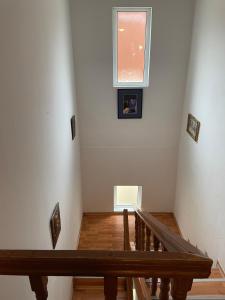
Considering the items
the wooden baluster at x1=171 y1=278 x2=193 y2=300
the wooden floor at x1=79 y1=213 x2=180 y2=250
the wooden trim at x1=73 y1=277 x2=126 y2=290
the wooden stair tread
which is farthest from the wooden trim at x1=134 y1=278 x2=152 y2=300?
the wooden floor at x1=79 y1=213 x2=180 y2=250

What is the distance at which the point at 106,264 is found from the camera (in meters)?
0.84

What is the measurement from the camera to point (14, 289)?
1.75 metres

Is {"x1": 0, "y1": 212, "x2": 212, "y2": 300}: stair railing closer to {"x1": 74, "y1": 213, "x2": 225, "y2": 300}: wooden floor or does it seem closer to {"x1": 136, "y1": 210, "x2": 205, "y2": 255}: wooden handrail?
{"x1": 136, "y1": 210, "x2": 205, "y2": 255}: wooden handrail

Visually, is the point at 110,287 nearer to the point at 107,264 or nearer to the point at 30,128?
the point at 107,264

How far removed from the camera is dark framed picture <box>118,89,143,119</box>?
4.79 metres

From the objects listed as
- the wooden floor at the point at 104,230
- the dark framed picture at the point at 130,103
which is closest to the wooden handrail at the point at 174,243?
the dark framed picture at the point at 130,103

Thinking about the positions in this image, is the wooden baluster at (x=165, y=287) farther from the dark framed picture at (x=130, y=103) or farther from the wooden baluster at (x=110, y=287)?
the dark framed picture at (x=130, y=103)

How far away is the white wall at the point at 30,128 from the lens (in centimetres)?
168

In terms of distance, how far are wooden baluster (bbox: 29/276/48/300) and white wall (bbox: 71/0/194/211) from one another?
416 cm

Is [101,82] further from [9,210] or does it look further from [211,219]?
[9,210]

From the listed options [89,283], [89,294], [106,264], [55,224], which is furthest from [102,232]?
[106,264]

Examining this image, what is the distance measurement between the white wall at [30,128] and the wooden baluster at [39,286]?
748 millimetres

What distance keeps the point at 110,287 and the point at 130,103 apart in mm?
4213

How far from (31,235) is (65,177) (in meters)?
1.57
